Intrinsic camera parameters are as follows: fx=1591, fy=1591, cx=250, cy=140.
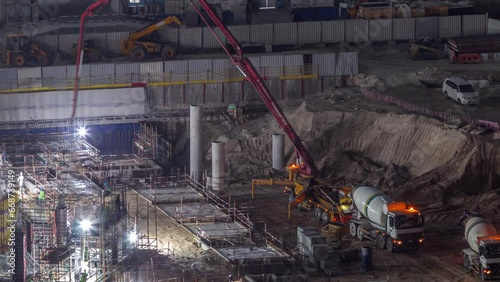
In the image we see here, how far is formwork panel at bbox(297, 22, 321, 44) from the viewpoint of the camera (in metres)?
86.2

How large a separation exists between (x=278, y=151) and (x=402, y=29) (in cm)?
1782

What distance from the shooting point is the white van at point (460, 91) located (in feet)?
239

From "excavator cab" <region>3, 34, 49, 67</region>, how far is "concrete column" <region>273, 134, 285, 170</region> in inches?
607

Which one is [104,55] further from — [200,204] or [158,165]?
[200,204]

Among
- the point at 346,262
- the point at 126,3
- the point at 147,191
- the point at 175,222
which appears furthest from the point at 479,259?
the point at 126,3

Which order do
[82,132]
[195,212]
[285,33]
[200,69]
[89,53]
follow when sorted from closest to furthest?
[195,212] → [82,132] → [200,69] → [89,53] → [285,33]

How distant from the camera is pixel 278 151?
71.9 meters

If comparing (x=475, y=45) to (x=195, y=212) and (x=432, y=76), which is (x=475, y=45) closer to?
(x=432, y=76)

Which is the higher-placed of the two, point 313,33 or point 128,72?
point 313,33

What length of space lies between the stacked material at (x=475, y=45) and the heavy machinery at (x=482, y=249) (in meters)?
24.3

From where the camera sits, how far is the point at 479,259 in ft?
184

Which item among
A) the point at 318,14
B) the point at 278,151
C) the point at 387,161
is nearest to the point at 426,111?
the point at 387,161

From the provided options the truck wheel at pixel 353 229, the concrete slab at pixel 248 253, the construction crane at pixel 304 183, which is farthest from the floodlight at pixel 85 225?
the construction crane at pixel 304 183

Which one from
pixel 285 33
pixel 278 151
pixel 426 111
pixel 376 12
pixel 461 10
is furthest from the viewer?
pixel 461 10
